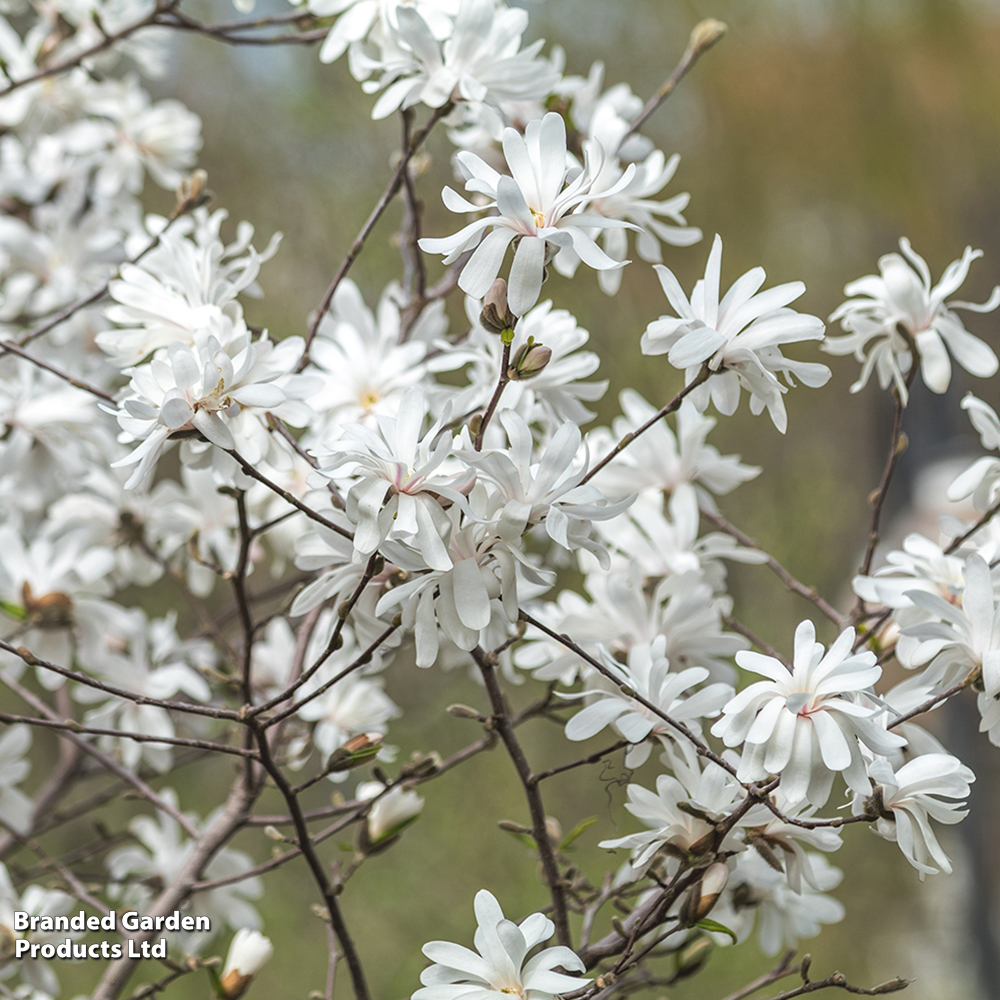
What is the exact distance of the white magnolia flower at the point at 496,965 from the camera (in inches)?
13.6

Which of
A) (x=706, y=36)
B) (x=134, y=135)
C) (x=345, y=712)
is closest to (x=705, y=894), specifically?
(x=345, y=712)

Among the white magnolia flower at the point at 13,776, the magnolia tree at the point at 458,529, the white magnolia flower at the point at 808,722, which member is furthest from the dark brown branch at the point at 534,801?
the white magnolia flower at the point at 13,776

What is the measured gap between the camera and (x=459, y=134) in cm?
59

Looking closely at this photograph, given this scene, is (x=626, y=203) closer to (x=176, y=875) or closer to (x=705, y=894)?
(x=705, y=894)

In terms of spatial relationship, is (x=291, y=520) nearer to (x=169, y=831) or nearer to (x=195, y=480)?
(x=195, y=480)

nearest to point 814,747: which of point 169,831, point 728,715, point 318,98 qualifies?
point 728,715

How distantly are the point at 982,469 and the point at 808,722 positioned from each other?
0.19 m

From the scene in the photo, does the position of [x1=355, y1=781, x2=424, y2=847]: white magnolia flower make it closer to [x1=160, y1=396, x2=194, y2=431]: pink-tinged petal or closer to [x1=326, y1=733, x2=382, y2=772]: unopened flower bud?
[x1=326, y1=733, x2=382, y2=772]: unopened flower bud

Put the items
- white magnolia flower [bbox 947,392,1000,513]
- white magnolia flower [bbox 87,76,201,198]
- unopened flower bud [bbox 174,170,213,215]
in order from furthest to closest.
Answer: white magnolia flower [bbox 87,76,201,198] → unopened flower bud [bbox 174,170,213,215] → white magnolia flower [bbox 947,392,1000,513]

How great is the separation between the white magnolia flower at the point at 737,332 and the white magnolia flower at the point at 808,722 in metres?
0.09

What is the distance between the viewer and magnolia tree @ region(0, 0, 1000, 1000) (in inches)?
13.5

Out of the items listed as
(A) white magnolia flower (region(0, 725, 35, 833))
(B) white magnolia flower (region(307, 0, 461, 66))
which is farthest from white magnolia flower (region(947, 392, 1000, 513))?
(A) white magnolia flower (region(0, 725, 35, 833))

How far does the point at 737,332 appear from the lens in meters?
0.37

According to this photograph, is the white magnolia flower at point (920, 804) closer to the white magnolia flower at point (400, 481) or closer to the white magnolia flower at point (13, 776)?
the white magnolia flower at point (400, 481)
